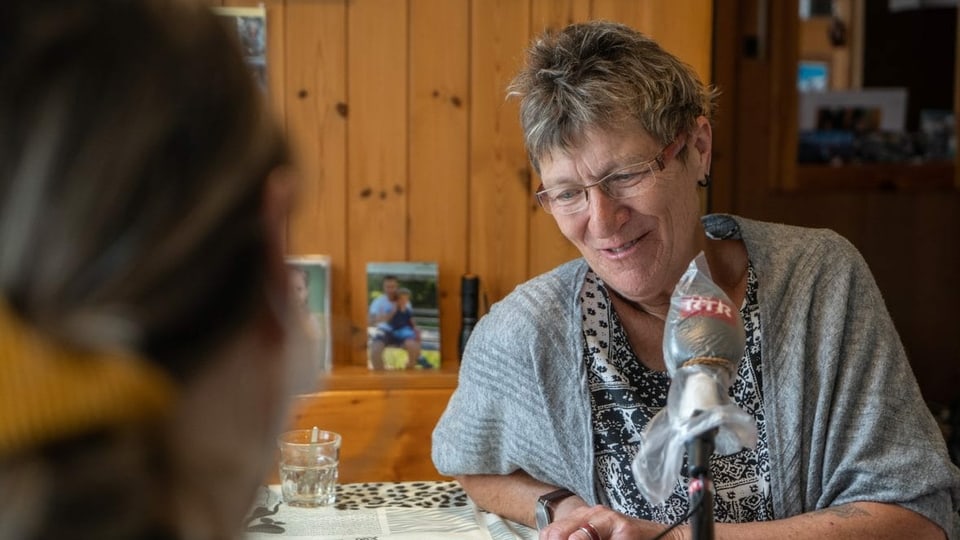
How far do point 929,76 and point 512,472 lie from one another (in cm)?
376

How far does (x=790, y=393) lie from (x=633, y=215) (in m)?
0.36

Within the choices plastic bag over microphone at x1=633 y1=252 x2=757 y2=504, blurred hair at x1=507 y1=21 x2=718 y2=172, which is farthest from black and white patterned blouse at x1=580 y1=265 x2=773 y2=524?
plastic bag over microphone at x1=633 y1=252 x2=757 y2=504

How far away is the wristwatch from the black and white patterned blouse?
0.21 ft

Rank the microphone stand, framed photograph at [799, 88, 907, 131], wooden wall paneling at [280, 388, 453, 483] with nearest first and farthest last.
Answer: the microphone stand, wooden wall paneling at [280, 388, 453, 483], framed photograph at [799, 88, 907, 131]

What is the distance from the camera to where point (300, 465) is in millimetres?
1935

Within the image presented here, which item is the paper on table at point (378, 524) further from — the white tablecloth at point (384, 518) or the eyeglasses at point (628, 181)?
the eyeglasses at point (628, 181)

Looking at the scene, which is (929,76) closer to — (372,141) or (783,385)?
(372,141)

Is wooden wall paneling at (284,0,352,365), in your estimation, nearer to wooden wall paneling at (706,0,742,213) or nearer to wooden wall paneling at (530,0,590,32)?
wooden wall paneling at (530,0,590,32)

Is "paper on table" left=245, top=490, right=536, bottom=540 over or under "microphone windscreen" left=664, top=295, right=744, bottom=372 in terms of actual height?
under

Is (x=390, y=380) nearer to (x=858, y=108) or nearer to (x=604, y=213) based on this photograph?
(x=604, y=213)

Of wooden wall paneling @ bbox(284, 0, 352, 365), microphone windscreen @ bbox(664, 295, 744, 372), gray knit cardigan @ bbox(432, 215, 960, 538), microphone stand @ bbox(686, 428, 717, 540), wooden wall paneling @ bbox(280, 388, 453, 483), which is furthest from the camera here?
wooden wall paneling @ bbox(284, 0, 352, 365)

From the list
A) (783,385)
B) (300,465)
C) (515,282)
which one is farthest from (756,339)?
(515,282)

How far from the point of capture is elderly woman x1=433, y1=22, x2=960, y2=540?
1819 millimetres

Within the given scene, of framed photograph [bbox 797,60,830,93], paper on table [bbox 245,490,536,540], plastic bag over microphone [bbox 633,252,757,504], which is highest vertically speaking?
framed photograph [bbox 797,60,830,93]
